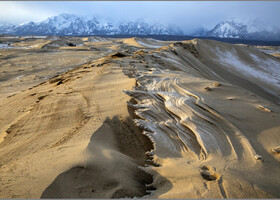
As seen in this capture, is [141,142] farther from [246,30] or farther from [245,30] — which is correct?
[245,30]

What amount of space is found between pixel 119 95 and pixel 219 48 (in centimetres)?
1190

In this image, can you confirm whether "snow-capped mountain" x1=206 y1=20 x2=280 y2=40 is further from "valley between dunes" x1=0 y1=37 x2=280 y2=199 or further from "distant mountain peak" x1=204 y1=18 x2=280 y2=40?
"valley between dunes" x1=0 y1=37 x2=280 y2=199

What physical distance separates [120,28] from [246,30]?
107 m

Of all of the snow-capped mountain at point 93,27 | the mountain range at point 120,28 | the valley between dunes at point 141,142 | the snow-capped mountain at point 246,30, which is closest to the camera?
the valley between dunes at point 141,142

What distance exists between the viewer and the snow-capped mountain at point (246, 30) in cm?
13825

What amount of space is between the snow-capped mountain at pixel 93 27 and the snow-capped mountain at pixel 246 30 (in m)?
35.4

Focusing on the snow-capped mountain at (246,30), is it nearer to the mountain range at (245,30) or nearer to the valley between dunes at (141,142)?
the mountain range at (245,30)

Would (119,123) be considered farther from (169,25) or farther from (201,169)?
(169,25)

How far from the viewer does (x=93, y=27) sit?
563ft

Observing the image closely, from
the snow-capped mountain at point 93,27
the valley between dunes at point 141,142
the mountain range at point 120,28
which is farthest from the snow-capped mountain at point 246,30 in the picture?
the valley between dunes at point 141,142

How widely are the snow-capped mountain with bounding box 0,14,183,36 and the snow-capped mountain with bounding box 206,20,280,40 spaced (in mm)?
35380

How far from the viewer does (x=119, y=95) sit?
136 inches

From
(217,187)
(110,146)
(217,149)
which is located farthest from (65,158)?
(217,149)

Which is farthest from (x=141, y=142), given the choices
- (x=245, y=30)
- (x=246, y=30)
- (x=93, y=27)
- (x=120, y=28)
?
(x=120, y=28)
